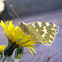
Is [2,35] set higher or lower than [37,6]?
lower

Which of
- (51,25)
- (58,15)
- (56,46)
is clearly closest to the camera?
(51,25)

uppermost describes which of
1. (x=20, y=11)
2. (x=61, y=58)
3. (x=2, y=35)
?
(x=20, y=11)

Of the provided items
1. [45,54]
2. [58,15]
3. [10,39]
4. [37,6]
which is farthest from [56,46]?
[37,6]

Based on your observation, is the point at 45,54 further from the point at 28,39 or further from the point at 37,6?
the point at 37,6

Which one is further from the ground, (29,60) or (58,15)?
(58,15)

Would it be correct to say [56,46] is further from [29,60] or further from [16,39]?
[16,39]

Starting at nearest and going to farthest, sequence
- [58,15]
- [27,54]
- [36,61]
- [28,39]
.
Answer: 1. [28,39]
2. [36,61]
3. [27,54]
4. [58,15]

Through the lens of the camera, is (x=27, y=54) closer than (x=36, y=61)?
No

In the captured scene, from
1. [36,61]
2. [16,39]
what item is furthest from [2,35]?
[16,39]

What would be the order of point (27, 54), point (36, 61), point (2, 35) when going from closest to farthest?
1. point (36, 61)
2. point (27, 54)
3. point (2, 35)
